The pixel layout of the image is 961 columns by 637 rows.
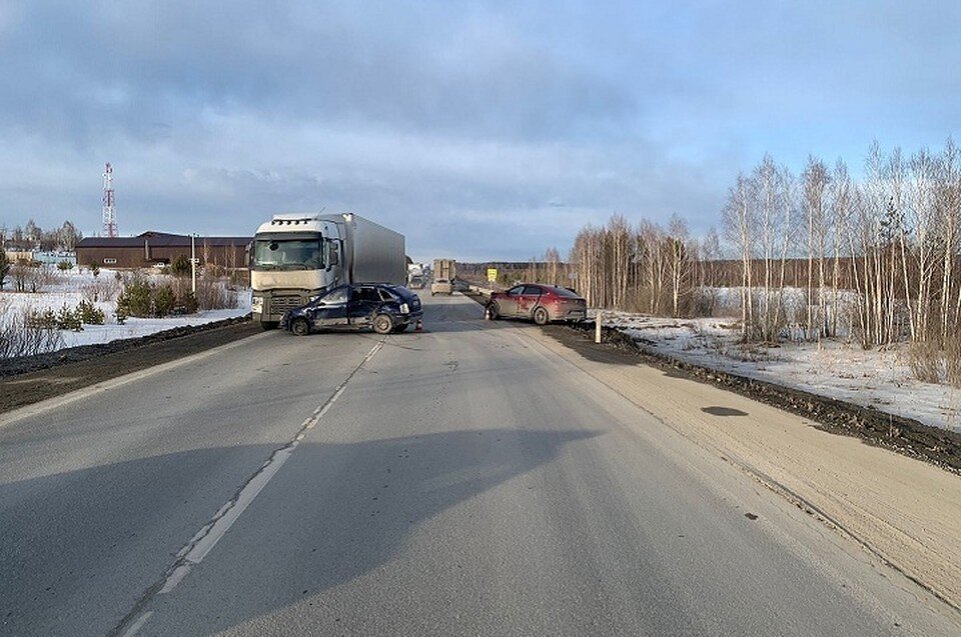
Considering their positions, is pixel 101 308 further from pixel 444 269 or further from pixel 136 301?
pixel 444 269

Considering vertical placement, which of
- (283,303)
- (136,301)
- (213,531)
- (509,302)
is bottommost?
(213,531)

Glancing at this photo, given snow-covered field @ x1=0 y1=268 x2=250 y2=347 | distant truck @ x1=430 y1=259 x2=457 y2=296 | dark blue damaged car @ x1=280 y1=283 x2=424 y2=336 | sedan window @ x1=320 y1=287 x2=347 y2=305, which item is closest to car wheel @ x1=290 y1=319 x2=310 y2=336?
Answer: dark blue damaged car @ x1=280 y1=283 x2=424 y2=336

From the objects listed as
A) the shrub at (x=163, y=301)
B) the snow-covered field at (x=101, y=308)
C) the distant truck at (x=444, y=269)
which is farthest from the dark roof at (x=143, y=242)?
the shrub at (x=163, y=301)

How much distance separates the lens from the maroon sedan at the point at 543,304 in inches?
1049

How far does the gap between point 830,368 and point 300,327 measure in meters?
15.2

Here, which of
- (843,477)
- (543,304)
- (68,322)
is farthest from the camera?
(543,304)

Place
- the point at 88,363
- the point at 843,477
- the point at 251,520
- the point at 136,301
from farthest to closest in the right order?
the point at 136,301 < the point at 88,363 < the point at 843,477 < the point at 251,520

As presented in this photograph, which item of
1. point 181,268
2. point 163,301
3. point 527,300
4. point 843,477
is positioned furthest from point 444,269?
point 843,477

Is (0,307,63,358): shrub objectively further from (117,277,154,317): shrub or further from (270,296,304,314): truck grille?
(117,277,154,317): shrub

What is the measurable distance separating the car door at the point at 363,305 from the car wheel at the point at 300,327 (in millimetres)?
1374

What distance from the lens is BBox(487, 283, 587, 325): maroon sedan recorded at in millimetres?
26641

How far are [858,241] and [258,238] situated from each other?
1958 centimetres

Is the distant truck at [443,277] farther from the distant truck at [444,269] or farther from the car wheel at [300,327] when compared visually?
the car wheel at [300,327]

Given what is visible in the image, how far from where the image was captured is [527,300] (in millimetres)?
27391
